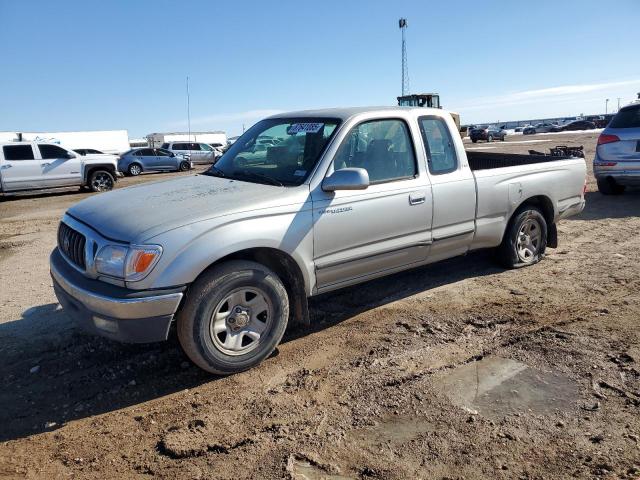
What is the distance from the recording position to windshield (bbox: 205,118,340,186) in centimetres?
423

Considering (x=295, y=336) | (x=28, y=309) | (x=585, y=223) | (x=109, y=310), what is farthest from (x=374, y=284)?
(x=585, y=223)

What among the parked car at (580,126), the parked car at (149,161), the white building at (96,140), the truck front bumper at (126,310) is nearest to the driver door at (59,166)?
the parked car at (149,161)

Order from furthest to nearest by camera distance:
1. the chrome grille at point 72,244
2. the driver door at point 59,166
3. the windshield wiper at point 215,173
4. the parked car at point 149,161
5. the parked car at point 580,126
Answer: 1. the parked car at point 580,126
2. the parked car at point 149,161
3. the driver door at point 59,166
4. the windshield wiper at point 215,173
5. the chrome grille at point 72,244

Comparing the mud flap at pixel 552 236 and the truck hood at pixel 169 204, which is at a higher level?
the truck hood at pixel 169 204

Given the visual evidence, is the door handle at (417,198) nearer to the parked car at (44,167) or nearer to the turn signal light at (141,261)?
the turn signal light at (141,261)

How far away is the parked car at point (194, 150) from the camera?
107 ft

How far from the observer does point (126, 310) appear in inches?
127

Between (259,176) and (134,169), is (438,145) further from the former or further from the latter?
(134,169)

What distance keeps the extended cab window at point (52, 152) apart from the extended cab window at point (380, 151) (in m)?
14.7

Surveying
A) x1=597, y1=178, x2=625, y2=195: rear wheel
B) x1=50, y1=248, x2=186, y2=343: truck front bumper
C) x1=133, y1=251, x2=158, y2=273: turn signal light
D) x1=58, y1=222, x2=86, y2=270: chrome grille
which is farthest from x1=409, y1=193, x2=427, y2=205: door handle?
x1=597, y1=178, x2=625, y2=195: rear wheel

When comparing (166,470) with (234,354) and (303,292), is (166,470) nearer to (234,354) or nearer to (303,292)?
(234,354)

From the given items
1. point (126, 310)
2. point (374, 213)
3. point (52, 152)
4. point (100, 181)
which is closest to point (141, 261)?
point (126, 310)

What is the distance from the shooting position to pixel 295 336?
173 inches

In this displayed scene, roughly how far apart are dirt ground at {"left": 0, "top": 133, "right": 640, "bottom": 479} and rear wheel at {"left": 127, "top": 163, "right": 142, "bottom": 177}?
22859mm
